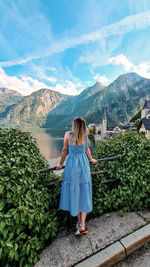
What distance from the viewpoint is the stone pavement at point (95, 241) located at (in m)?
1.69

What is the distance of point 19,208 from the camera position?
1.48m

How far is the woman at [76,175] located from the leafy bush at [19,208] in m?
0.37

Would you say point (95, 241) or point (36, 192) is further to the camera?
point (95, 241)

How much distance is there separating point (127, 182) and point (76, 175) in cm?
130

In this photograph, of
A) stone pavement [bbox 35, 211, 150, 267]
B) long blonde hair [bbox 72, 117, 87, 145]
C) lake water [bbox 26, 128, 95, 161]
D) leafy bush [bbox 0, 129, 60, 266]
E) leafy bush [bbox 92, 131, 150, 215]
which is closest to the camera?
leafy bush [bbox 0, 129, 60, 266]

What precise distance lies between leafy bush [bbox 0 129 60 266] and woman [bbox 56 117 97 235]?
1.23ft

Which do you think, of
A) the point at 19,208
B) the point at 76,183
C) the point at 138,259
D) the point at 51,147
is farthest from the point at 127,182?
the point at 51,147

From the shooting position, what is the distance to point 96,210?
250 cm

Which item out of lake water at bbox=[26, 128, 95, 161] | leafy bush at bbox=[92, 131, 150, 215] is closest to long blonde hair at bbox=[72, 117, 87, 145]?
leafy bush at bbox=[92, 131, 150, 215]

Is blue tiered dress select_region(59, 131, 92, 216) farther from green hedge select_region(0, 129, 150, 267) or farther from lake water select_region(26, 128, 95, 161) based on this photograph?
lake water select_region(26, 128, 95, 161)

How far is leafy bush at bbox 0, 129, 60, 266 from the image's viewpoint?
1.43 m

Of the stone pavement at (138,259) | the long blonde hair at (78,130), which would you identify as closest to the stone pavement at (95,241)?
the stone pavement at (138,259)

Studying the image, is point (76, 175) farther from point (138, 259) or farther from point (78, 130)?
point (138, 259)

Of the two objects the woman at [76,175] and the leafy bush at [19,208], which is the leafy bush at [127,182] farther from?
the leafy bush at [19,208]
